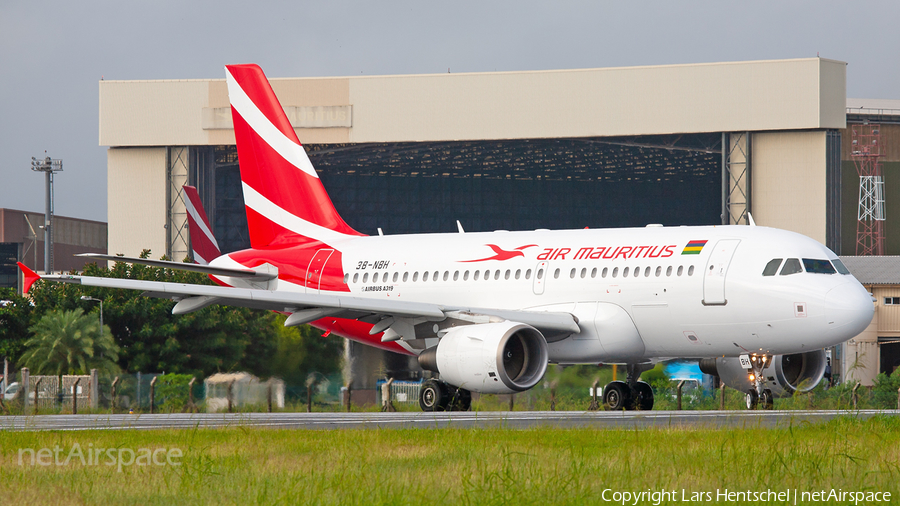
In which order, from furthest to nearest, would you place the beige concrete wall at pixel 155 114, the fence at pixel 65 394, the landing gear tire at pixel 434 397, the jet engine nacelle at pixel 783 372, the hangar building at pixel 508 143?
the beige concrete wall at pixel 155 114 → the hangar building at pixel 508 143 → the fence at pixel 65 394 → the landing gear tire at pixel 434 397 → the jet engine nacelle at pixel 783 372

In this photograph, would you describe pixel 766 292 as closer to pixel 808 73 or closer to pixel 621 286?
pixel 621 286

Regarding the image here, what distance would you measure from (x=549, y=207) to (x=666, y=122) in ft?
65.6

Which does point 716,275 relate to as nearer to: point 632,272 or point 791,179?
point 632,272

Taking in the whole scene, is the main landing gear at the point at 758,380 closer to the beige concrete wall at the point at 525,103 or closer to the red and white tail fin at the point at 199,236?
the red and white tail fin at the point at 199,236

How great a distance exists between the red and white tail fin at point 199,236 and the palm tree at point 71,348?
4737mm

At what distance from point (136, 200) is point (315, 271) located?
48.3 m

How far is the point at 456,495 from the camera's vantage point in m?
8.91

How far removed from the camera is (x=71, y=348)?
36.0m

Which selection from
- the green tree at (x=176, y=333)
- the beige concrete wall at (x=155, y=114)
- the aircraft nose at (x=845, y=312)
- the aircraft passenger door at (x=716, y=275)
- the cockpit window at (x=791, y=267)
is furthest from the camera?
the beige concrete wall at (x=155, y=114)

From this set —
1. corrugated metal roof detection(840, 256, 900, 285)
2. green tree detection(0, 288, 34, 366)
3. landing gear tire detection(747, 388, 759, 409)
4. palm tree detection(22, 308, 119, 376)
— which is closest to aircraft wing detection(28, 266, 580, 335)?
landing gear tire detection(747, 388, 759, 409)

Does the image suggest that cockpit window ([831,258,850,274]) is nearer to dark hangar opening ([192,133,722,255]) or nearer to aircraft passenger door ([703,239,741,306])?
aircraft passenger door ([703,239,741,306])

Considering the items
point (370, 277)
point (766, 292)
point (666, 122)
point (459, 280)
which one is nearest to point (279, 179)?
point (370, 277)

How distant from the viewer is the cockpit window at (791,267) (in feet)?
68.5

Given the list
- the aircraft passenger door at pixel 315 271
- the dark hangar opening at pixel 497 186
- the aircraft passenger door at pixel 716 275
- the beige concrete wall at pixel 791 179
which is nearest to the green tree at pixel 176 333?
the aircraft passenger door at pixel 315 271
